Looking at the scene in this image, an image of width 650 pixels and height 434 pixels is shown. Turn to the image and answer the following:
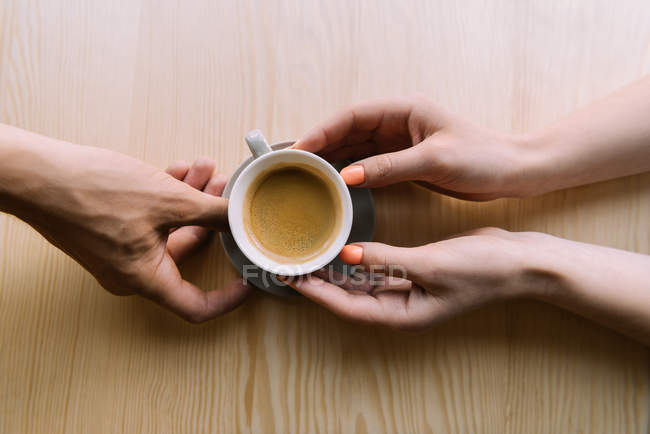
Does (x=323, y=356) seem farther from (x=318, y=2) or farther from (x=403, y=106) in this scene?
(x=318, y=2)

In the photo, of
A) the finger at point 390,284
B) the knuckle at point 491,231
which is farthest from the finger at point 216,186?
the knuckle at point 491,231

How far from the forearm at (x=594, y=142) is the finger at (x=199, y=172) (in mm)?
612

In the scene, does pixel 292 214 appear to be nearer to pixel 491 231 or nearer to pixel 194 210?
pixel 194 210

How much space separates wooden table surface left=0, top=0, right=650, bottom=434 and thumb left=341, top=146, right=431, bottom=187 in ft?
0.46

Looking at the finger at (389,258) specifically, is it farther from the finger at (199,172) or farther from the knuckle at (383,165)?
the finger at (199,172)

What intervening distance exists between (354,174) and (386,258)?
0.50 ft

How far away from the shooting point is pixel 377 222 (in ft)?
2.61

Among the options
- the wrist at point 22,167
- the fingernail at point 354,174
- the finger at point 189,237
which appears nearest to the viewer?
the wrist at point 22,167

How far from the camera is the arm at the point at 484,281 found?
0.63 m

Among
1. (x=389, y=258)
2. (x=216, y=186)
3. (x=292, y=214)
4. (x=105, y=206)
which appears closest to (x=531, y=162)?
(x=389, y=258)

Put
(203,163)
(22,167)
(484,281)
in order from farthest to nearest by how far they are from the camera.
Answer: (203,163) < (484,281) < (22,167)

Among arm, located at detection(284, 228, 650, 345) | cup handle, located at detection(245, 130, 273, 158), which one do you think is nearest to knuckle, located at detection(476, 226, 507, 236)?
arm, located at detection(284, 228, 650, 345)

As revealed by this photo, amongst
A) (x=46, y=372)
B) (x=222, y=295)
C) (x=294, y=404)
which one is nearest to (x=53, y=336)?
(x=46, y=372)

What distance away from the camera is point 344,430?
0.78 meters
